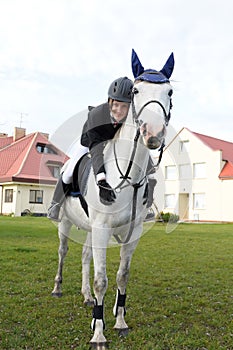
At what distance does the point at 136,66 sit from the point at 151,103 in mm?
677

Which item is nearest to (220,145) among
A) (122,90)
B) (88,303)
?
(88,303)

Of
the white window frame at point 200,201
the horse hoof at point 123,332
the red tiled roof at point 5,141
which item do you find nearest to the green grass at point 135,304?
the horse hoof at point 123,332

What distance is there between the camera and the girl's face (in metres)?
4.55

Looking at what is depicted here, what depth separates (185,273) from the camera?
385 inches

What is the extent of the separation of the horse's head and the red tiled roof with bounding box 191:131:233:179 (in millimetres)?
35643

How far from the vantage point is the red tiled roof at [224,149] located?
3897 centimetres

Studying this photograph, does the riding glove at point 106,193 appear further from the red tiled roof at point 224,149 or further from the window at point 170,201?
the red tiled roof at point 224,149

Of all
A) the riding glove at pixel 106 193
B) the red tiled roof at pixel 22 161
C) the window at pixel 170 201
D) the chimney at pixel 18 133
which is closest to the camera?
the riding glove at pixel 106 193

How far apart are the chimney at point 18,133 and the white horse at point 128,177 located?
1629 inches

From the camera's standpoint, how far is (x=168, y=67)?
434 cm

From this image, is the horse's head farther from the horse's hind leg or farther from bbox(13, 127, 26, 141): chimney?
bbox(13, 127, 26, 141): chimney

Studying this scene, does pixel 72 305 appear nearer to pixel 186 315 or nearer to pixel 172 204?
pixel 186 315

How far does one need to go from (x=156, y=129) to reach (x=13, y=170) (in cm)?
3590

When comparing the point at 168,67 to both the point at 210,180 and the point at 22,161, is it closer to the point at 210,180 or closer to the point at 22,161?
the point at 22,161
